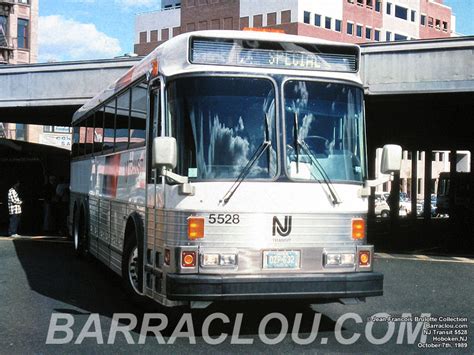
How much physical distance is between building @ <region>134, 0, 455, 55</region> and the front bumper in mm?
71271

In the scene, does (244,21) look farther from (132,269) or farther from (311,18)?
(132,269)

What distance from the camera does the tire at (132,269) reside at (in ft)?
31.6

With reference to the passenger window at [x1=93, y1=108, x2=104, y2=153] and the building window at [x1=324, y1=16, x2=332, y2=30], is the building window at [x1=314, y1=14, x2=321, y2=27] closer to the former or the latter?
the building window at [x1=324, y1=16, x2=332, y2=30]

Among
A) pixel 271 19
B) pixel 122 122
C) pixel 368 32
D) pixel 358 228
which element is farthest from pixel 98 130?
pixel 368 32

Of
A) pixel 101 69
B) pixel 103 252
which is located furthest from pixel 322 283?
pixel 101 69

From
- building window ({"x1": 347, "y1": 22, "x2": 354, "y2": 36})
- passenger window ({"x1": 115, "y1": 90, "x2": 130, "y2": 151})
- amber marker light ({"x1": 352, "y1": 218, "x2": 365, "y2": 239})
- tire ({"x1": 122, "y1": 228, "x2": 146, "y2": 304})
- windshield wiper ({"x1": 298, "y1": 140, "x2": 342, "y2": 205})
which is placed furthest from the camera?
building window ({"x1": 347, "y1": 22, "x2": 354, "y2": 36})

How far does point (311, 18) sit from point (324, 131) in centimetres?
7406

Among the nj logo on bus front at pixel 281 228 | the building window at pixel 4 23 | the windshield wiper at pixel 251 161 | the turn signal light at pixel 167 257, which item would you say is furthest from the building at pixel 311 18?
the turn signal light at pixel 167 257

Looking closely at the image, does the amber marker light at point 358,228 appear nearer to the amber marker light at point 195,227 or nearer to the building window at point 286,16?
the amber marker light at point 195,227

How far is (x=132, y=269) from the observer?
33.3ft

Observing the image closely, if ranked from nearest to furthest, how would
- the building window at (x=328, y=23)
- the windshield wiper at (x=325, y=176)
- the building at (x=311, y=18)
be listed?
1. the windshield wiper at (x=325, y=176)
2. the building at (x=311, y=18)
3. the building window at (x=328, y=23)

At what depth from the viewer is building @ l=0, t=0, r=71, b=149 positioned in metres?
63.2

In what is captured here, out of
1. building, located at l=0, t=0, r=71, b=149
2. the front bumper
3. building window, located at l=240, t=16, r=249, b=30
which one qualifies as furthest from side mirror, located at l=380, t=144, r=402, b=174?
building window, located at l=240, t=16, r=249, b=30

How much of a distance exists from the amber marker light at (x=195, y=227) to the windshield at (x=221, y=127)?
1.44 feet
